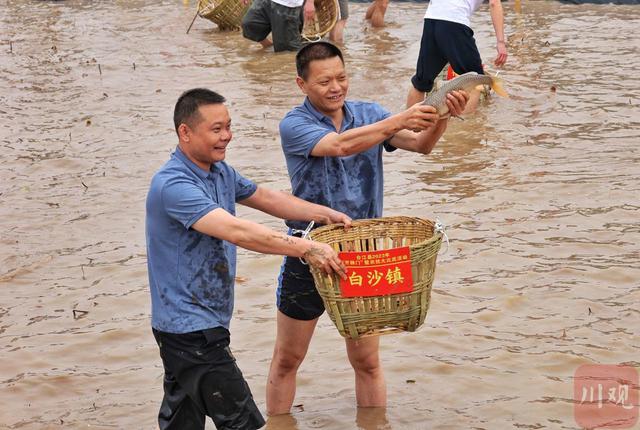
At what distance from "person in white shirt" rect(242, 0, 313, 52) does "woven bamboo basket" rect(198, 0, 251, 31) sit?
5.17 feet

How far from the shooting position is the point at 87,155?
9492mm

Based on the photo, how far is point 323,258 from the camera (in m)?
3.96

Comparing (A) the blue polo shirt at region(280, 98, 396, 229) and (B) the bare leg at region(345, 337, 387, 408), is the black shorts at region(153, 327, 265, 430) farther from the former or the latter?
(A) the blue polo shirt at region(280, 98, 396, 229)

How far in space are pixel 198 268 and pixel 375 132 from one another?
88 centimetres

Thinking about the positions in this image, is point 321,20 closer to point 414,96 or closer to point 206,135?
point 414,96

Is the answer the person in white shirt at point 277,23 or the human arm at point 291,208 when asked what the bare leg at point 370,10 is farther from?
the human arm at point 291,208

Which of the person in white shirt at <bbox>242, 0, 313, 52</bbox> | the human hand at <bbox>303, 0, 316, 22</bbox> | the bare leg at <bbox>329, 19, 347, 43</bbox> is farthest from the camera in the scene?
the bare leg at <bbox>329, 19, 347, 43</bbox>

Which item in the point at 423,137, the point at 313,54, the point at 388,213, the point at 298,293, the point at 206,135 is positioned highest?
the point at 313,54

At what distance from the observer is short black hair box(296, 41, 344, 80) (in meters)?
4.46

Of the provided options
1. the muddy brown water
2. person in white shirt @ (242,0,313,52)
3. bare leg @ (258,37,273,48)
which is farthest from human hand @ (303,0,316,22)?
bare leg @ (258,37,273,48)

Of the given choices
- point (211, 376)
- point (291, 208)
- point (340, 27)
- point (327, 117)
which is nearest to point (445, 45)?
point (327, 117)

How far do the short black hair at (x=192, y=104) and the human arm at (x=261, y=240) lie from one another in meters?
0.38

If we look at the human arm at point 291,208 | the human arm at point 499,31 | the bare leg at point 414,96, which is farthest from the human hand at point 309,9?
the human arm at point 291,208

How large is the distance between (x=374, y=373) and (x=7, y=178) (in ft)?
16.4
